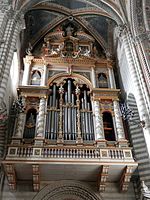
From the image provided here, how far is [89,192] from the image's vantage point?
11242 millimetres

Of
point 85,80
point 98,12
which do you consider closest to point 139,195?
point 85,80

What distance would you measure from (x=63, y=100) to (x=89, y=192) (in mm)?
4607

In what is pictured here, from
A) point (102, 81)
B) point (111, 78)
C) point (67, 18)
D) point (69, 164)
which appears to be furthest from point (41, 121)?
point (67, 18)

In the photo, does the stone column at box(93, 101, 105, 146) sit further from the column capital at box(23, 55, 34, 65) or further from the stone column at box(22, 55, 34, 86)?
the column capital at box(23, 55, 34, 65)

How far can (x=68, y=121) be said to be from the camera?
12.4 metres

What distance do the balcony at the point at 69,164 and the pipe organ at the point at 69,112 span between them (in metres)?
1.02

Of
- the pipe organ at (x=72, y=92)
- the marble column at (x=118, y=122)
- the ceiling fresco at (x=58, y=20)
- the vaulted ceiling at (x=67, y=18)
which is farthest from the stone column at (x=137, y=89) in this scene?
the ceiling fresco at (x=58, y=20)

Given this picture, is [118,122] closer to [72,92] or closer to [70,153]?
[70,153]

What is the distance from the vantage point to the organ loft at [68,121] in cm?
1069

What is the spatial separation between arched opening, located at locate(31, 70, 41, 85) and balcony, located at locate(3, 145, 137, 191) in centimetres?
432

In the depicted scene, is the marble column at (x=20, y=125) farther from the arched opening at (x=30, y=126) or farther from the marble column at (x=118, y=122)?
the marble column at (x=118, y=122)

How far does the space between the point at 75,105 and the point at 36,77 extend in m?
2.79

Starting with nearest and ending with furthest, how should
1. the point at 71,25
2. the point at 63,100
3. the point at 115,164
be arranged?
the point at 115,164
the point at 63,100
the point at 71,25

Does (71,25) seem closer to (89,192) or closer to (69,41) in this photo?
(69,41)
